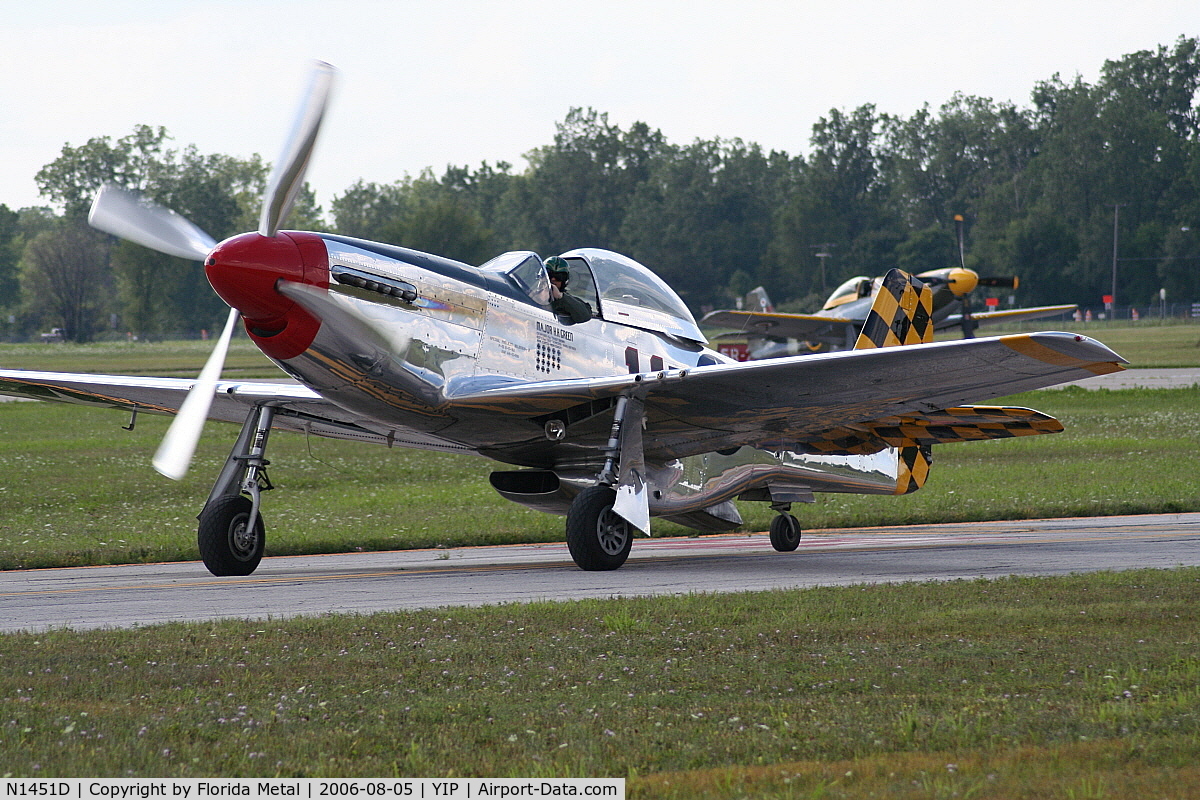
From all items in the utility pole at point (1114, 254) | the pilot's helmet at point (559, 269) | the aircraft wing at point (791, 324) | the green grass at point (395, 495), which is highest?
the utility pole at point (1114, 254)

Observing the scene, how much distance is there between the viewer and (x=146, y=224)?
10398 mm

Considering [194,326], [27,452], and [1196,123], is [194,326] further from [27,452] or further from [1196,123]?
[1196,123]

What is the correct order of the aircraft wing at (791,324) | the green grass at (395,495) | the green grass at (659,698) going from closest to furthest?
the green grass at (659,698) < the green grass at (395,495) < the aircraft wing at (791,324)

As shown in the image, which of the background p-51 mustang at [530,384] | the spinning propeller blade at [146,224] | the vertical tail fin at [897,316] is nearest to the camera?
the background p-51 mustang at [530,384]

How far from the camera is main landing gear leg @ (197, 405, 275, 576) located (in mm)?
10461

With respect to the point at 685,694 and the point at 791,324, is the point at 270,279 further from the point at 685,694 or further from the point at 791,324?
the point at 791,324

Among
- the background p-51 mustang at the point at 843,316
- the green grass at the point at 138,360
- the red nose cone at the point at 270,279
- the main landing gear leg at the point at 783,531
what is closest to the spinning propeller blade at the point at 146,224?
the red nose cone at the point at 270,279

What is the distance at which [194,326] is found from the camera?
108 metres

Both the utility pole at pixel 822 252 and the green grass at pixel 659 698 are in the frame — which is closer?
the green grass at pixel 659 698

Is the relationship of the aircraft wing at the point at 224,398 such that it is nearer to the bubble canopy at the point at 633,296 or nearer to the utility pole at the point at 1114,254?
the bubble canopy at the point at 633,296

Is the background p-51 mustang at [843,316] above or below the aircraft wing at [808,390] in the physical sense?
above

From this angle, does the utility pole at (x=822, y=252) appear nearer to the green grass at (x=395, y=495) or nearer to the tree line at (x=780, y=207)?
the tree line at (x=780, y=207)

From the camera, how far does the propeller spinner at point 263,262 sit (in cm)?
900

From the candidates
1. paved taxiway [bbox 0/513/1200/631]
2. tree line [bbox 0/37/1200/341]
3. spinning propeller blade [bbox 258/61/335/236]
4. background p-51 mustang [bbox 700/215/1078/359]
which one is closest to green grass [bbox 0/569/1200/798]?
paved taxiway [bbox 0/513/1200/631]
